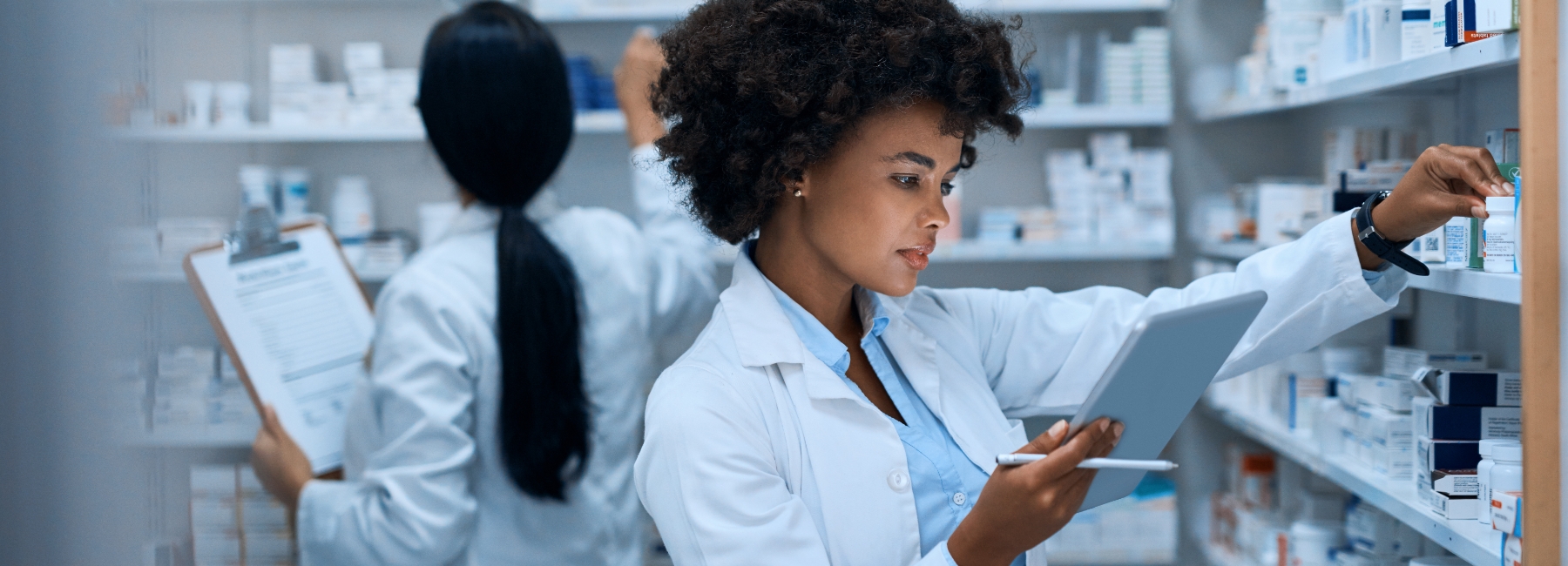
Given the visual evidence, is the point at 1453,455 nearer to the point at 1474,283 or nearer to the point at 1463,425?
the point at 1463,425

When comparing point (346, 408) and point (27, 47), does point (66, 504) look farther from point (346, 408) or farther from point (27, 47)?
point (346, 408)

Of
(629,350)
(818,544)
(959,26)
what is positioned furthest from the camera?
(629,350)

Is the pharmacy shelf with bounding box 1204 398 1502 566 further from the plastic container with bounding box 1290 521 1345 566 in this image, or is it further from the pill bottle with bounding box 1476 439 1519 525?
the plastic container with bounding box 1290 521 1345 566

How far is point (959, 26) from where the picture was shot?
1.15m

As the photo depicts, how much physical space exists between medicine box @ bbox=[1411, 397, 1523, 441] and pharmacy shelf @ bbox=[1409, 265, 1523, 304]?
0.61 ft

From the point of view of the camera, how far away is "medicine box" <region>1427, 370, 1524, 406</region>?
1408 mm

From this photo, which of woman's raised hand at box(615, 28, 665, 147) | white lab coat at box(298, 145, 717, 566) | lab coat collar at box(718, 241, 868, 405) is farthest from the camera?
woman's raised hand at box(615, 28, 665, 147)

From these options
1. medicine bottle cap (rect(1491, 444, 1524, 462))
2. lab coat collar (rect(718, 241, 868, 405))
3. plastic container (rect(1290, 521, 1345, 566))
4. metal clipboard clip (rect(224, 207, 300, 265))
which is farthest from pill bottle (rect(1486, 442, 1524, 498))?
metal clipboard clip (rect(224, 207, 300, 265))

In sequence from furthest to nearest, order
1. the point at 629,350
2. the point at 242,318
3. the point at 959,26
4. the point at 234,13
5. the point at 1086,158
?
the point at 1086,158, the point at 234,13, the point at 629,350, the point at 242,318, the point at 959,26

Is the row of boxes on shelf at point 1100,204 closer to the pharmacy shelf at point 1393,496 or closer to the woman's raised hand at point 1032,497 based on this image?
the pharmacy shelf at point 1393,496

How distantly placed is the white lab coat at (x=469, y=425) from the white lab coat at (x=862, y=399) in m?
0.52

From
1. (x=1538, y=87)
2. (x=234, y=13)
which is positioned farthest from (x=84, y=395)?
(x=234, y=13)

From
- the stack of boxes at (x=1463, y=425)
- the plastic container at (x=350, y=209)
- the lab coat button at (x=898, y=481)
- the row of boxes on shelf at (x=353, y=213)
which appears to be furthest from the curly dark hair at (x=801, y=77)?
the plastic container at (x=350, y=209)

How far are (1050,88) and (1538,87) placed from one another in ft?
6.45
